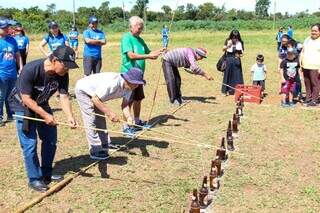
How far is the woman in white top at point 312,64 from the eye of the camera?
37.2 feet

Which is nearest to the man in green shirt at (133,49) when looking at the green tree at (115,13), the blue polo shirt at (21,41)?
the blue polo shirt at (21,41)

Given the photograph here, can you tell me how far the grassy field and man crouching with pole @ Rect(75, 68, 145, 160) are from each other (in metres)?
0.59

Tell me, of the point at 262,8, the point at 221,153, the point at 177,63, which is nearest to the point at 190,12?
the point at 262,8

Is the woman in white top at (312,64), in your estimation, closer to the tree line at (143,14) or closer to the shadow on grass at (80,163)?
the shadow on grass at (80,163)

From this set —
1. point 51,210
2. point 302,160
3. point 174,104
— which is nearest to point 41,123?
point 51,210

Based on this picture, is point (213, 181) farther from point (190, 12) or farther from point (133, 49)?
point (190, 12)

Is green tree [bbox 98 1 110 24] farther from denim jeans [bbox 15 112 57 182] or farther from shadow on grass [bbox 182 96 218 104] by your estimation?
denim jeans [bbox 15 112 57 182]

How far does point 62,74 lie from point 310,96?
7.90m

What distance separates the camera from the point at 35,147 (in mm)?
5875

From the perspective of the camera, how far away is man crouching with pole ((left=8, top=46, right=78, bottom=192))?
5.54 metres

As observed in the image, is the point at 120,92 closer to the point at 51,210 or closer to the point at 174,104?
the point at 51,210

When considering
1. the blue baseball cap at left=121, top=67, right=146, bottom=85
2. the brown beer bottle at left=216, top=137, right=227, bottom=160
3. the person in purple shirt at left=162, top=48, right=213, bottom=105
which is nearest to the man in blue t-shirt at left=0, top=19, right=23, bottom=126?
the person in purple shirt at left=162, top=48, right=213, bottom=105

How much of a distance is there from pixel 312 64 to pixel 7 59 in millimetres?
6841

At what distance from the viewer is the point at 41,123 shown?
5996 mm
